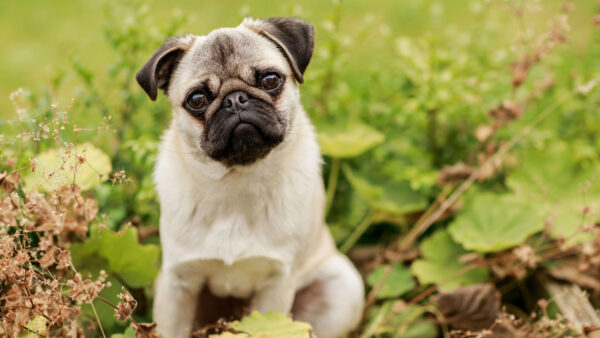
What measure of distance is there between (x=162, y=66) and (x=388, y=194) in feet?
5.93

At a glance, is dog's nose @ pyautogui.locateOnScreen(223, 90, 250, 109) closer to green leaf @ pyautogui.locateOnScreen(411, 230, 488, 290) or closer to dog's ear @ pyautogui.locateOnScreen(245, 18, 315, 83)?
dog's ear @ pyautogui.locateOnScreen(245, 18, 315, 83)

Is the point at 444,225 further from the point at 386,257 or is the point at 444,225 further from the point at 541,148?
the point at 541,148

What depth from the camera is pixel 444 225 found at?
3914mm

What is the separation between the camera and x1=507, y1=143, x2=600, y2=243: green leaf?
3363 mm

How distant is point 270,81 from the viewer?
8.48 ft

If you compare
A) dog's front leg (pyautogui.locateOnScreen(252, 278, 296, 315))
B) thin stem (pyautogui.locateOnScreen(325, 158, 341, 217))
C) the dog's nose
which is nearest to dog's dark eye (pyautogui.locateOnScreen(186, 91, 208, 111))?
the dog's nose

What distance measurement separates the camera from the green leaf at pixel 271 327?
89.2 inches

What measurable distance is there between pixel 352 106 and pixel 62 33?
391cm

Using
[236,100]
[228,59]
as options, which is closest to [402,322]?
[236,100]

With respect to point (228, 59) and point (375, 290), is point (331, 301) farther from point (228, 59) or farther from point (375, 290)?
point (228, 59)

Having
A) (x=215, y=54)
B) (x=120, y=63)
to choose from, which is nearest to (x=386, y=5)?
(x=120, y=63)

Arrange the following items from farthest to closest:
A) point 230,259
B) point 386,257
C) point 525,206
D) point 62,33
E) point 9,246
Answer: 1. point 62,33
2. point 386,257
3. point 525,206
4. point 230,259
5. point 9,246

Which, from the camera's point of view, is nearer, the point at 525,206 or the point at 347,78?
the point at 525,206

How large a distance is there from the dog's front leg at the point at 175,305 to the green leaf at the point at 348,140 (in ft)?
4.16
